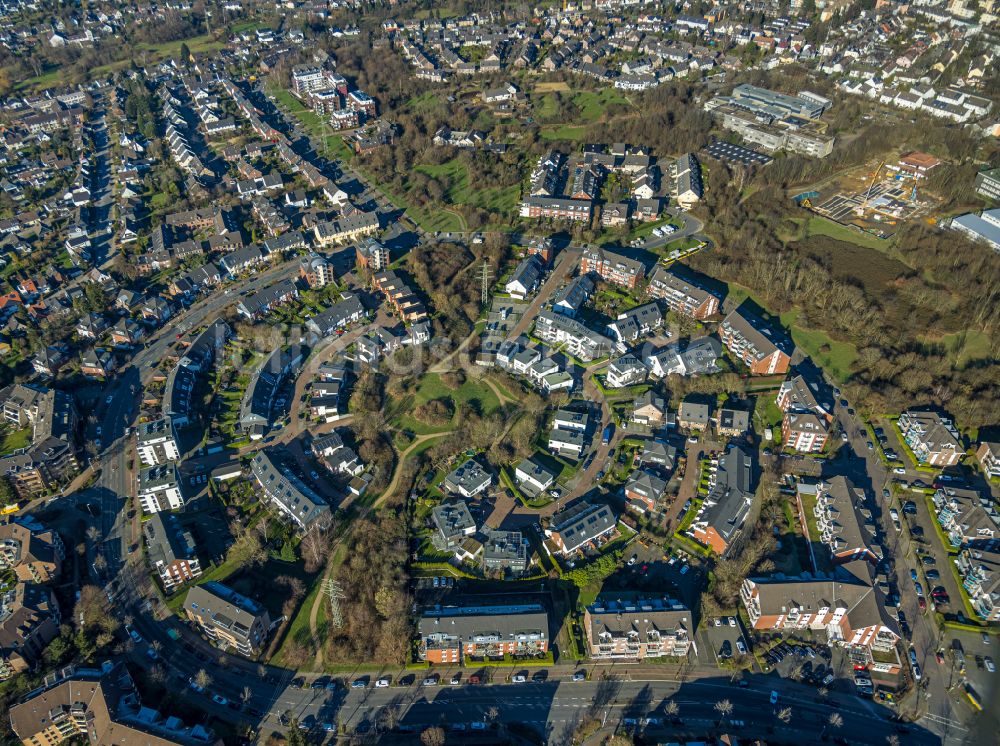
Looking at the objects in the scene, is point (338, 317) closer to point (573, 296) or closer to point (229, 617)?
point (573, 296)

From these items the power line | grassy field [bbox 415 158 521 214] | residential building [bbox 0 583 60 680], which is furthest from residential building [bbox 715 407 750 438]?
residential building [bbox 0 583 60 680]

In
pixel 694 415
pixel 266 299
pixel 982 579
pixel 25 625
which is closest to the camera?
pixel 25 625

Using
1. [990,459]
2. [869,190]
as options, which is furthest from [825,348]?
[869,190]

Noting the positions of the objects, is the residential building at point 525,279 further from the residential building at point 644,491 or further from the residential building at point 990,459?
the residential building at point 990,459

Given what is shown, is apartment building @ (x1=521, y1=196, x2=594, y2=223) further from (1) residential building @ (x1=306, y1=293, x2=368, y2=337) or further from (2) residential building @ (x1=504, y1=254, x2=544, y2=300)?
(1) residential building @ (x1=306, y1=293, x2=368, y2=337)

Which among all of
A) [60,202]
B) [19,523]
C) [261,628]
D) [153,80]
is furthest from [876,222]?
[153,80]
